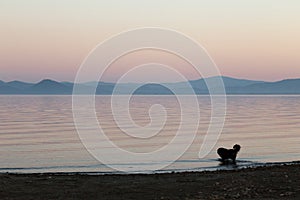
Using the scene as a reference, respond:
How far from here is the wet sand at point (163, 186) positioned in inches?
635

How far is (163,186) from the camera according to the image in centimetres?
1811

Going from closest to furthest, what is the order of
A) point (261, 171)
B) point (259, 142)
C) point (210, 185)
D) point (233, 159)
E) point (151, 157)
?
1. point (210, 185)
2. point (261, 171)
3. point (233, 159)
4. point (151, 157)
5. point (259, 142)

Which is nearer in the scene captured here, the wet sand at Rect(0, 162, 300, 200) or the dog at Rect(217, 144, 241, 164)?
the wet sand at Rect(0, 162, 300, 200)

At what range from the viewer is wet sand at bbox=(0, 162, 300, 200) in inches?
635

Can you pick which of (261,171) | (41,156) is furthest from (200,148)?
(261,171)

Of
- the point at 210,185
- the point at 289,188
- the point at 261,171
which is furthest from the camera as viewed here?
the point at 261,171

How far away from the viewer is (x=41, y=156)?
32062mm

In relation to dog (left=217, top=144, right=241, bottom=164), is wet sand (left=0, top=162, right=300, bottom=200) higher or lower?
lower

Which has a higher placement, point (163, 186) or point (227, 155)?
point (227, 155)

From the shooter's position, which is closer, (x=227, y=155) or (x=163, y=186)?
(x=163, y=186)

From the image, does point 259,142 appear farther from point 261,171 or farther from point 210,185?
point 210,185

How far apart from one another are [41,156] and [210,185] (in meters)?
16.9

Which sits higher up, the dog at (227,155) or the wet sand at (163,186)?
the dog at (227,155)

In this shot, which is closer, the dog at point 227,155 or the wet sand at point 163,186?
the wet sand at point 163,186
